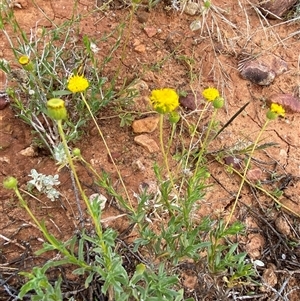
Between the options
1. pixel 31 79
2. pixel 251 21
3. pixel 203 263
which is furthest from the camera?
pixel 251 21

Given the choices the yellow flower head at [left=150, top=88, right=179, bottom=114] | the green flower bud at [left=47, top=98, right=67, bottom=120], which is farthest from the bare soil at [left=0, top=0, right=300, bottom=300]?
the green flower bud at [left=47, top=98, right=67, bottom=120]

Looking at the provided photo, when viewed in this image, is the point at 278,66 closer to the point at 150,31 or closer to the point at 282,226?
the point at 150,31

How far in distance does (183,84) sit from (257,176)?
1.94ft

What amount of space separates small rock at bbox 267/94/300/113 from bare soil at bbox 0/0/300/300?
4 centimetres

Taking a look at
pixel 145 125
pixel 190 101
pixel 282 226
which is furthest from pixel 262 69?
pixel 282 226

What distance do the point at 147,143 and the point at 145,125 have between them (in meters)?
0.10

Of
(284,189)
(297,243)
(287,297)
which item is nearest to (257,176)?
(284,189)

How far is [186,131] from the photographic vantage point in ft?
7.29

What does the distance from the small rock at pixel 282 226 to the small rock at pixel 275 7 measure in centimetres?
127

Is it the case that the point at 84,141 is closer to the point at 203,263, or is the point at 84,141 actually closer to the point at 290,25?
the point at 203,263

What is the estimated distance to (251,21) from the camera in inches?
108

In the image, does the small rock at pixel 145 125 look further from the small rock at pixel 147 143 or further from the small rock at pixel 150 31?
the small rock at pixel 150 31

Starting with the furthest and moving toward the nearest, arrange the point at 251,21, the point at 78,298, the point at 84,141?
1. the point at 251,21
2. the point at 84,141
3. the point at 78,298

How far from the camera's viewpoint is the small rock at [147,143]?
6.87 feet
